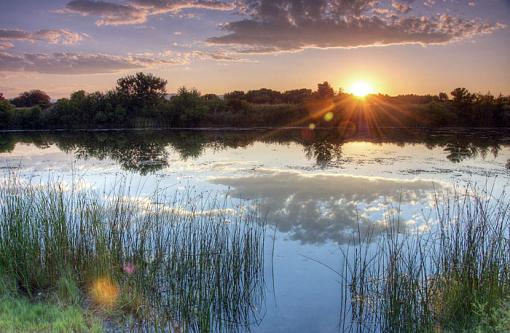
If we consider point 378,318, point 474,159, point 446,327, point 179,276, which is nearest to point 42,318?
point 179,276

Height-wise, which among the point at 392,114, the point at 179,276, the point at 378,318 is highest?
the point at 392,114

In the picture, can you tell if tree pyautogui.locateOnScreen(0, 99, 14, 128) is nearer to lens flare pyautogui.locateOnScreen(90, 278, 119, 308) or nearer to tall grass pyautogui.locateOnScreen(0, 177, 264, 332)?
tall grass pyautogui.locateOnScreen(0, 177, 264, 332)

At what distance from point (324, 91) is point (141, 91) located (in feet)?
74.9

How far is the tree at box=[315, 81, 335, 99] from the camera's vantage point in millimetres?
46328

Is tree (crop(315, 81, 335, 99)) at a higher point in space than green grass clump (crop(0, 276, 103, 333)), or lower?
higher

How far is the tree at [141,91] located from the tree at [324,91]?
63.5 feet

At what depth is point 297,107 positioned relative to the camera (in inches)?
1610

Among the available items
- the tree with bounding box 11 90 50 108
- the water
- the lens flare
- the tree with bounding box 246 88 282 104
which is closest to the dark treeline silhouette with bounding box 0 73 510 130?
the tree with bounding box 246 88 282 104

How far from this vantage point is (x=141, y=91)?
49156 millimetres

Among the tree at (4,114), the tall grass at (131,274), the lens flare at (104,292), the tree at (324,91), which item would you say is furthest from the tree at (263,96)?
the lens flare at (104,292)

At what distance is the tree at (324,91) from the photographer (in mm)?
46328

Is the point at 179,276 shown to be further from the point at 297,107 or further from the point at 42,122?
the point at 42,122

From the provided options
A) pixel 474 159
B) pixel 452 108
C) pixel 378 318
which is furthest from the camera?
pixel 452 108

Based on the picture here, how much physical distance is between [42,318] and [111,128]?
136ft
